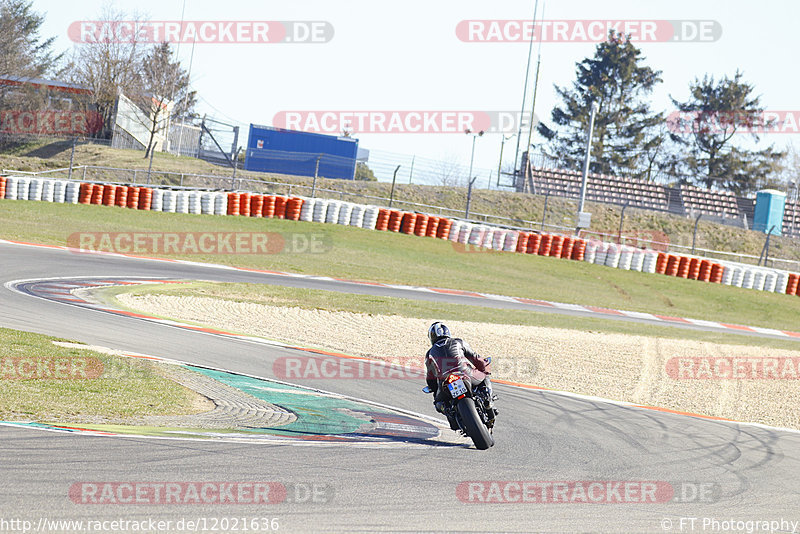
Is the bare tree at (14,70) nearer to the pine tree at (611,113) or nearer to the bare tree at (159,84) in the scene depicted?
the bare tree at (159,84)

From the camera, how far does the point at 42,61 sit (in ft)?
246

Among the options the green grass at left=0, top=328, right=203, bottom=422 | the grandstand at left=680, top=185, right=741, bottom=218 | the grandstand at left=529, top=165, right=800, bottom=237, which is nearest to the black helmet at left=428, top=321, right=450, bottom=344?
the green grass at left=0, top=328, right=203, bottom=422

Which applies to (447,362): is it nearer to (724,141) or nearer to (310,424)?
(310,424)

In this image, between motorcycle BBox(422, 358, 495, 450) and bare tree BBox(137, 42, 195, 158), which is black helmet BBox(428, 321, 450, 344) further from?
bare tree BBox(137, 42, 195, 158)

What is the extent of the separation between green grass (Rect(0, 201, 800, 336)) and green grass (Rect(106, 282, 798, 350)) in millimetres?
4035

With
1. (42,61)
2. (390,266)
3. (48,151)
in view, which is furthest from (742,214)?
(42,61)

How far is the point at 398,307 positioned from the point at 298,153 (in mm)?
23801

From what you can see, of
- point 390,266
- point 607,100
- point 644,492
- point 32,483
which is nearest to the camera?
point 32,483

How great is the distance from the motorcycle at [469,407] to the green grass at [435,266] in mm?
15387

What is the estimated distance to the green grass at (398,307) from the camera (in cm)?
1716

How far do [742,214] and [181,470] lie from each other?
44.4 m

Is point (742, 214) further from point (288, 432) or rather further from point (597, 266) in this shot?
point (288, 432)

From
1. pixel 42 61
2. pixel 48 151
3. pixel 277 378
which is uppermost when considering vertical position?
pixel 42 61

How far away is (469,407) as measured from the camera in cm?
744
